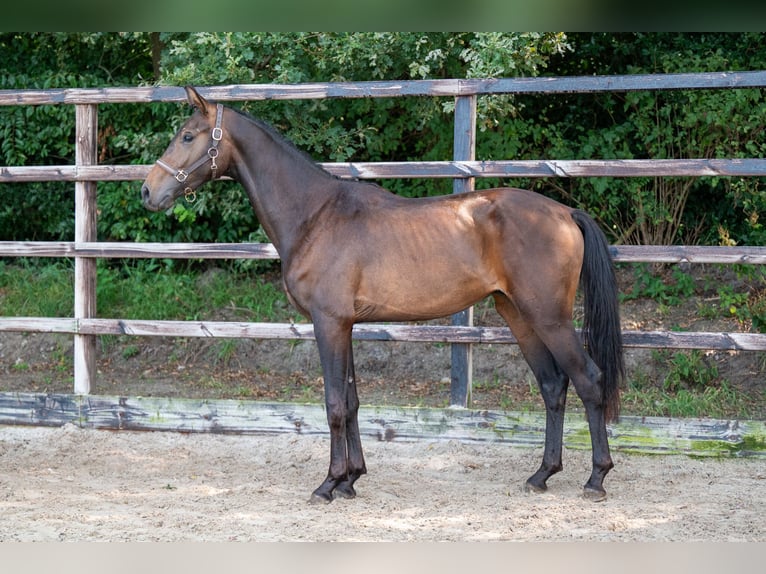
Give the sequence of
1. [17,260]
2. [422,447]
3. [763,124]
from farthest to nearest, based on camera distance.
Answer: [17,260], [763,124], [422,447]

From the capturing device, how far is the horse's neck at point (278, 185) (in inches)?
173

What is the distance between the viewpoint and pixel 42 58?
8.85 m

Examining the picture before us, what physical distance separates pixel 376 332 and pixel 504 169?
1.29m

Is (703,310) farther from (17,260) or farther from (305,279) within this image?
(17,260)

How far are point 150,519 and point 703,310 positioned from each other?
5.26 meters

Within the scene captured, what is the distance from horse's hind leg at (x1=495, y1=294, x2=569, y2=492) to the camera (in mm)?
4508

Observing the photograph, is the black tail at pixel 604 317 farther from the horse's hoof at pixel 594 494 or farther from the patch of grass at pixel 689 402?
the patch of grass at pixel 689 402

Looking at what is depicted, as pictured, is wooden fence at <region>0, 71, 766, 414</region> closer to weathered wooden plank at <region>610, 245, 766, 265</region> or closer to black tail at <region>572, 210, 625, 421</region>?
weathered wooden plank at <region>610, 245, 766, 265</region>

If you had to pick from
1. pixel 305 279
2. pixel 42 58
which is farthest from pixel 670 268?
pixel 42 58

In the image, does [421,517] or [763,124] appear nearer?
[421,517]

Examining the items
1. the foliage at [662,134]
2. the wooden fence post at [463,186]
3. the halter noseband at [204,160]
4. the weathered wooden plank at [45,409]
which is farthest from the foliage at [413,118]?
the halter noseband at [204,160]

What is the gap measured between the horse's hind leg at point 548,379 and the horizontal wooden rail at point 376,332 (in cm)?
44

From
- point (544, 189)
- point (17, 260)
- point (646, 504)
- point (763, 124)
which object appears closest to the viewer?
point (646, 504)
